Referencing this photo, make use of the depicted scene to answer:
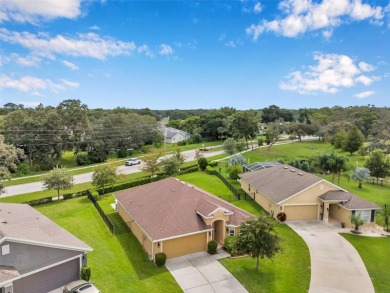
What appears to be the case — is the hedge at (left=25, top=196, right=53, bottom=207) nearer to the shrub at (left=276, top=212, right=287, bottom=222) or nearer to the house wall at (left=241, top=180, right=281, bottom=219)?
the house wall at (left=241, top=180, right=281, bottom=219)

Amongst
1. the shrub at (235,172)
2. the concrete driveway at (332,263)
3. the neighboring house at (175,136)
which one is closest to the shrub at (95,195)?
the shrub at (235,172)

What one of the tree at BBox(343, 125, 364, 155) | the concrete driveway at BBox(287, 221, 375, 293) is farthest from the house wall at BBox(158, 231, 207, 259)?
the tree at BBox(343, 125, 364, 155)

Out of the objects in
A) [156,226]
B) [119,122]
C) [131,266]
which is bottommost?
[131,266]

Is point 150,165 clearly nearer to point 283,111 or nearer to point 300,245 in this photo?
point 300,245

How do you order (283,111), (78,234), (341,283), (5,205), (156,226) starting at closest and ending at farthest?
(341,283), (156,226), (5,205), (78,234), (283,111)

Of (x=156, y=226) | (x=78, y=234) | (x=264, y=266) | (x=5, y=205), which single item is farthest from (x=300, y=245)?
(x=5, y=205)

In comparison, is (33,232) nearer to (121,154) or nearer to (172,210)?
(172,210)
